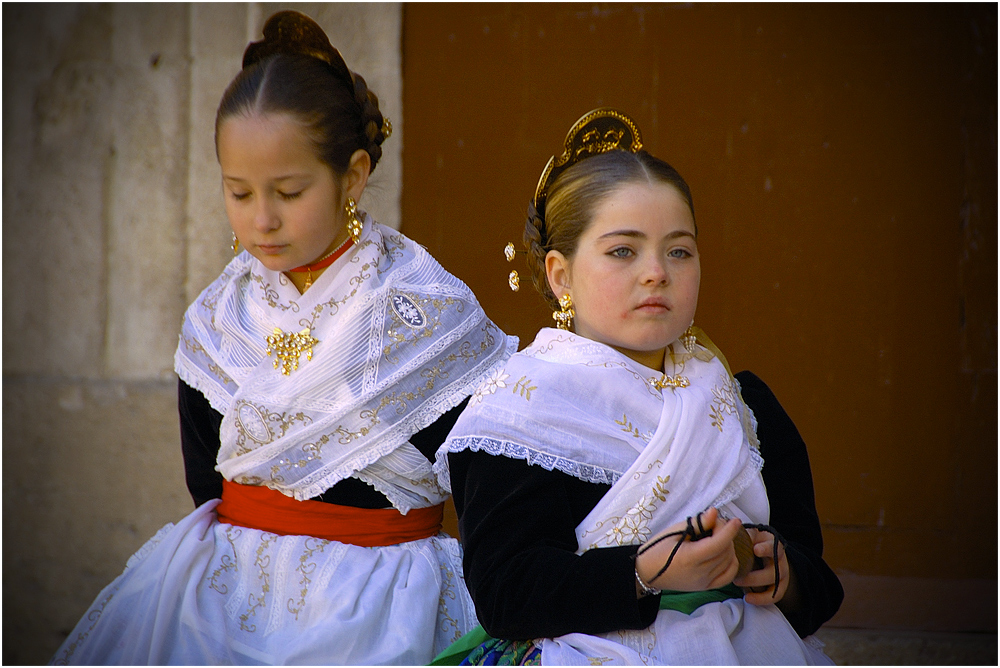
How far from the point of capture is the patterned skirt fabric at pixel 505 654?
62.5 inches

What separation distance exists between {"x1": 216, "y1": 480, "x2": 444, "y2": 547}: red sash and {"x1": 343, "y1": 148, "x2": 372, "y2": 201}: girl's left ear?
73cm

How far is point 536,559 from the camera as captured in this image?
4.99 feet

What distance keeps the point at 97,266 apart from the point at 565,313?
2.57 metres

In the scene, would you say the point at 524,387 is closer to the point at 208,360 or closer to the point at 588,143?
the point at 588,143

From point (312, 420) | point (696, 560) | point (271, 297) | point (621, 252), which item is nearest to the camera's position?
point (696, 560)

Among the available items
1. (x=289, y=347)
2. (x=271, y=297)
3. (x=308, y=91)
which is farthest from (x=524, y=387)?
(x=308, y=91)

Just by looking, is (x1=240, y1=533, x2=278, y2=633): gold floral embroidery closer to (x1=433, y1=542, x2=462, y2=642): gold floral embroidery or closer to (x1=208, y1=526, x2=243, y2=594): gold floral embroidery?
(x1=208, y1=526, x2=243, y2=594): gold floral embroidery

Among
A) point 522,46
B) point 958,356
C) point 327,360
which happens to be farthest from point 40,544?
point 958,356

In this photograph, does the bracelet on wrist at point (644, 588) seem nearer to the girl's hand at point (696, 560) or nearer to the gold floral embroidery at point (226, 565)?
the girl's hand at point (696, 560)

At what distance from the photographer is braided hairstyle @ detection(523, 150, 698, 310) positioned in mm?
1718

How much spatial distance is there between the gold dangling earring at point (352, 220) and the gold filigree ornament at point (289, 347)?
0.82 ft

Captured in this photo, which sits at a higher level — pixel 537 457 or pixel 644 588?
pixel 537 457

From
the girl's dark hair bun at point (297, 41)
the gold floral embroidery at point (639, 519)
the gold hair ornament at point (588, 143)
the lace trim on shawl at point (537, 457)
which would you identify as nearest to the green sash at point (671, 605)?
the gold floral embroidery at point (639, 519)

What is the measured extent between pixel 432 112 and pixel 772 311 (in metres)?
1.53
